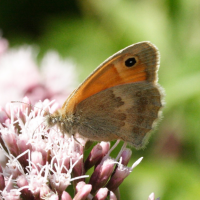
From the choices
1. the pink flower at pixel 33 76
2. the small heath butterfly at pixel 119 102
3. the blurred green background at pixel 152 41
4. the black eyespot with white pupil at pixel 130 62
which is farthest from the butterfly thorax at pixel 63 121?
the blurred green background at pixel 152 41

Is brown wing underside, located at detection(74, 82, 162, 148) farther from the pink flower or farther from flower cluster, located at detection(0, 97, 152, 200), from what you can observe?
the pink flower

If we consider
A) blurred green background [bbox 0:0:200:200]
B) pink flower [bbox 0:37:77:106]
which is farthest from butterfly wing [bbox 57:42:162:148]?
blurred green background [bbox 0:0:200:200]

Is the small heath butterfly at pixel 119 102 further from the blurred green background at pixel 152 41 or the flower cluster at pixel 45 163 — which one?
the blurred green background at pixel 152 41

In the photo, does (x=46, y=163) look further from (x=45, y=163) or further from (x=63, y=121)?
(x=63, y=121)

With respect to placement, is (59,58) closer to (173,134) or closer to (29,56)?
(29,56)

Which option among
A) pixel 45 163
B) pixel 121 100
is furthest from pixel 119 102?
pixel 45 163

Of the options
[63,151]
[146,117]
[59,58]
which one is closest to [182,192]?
[146,117]
